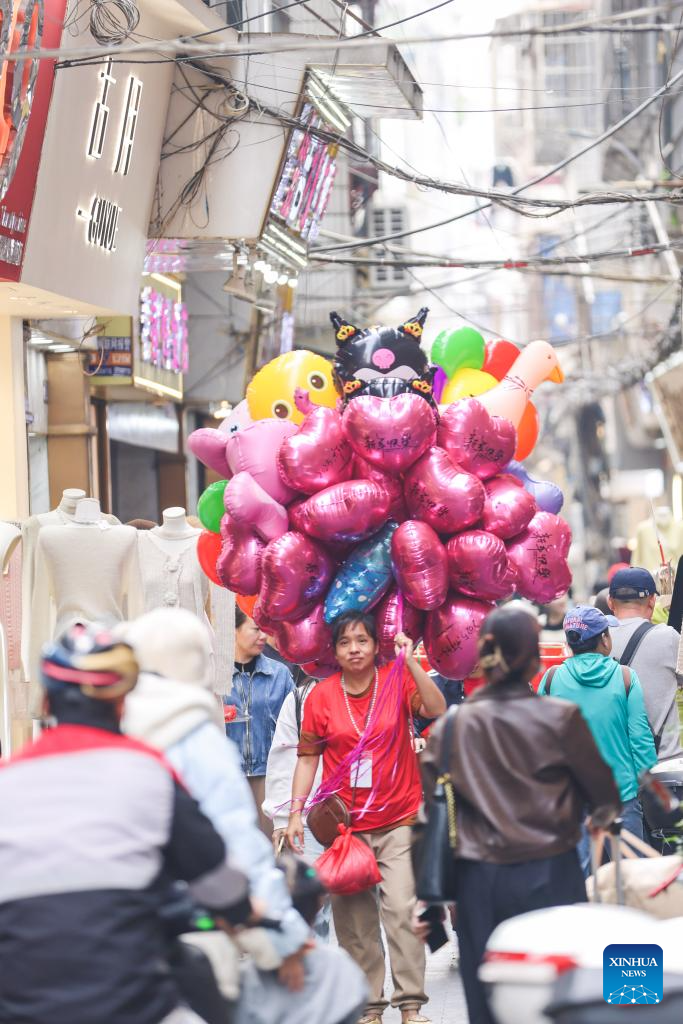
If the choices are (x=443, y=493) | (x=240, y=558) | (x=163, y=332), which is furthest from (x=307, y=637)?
(x=163, y=332)

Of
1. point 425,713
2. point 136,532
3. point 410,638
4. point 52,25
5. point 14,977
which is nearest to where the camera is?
point 14,977

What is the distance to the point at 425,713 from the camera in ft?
24.6

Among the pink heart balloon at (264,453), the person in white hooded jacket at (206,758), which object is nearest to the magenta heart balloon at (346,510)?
the pink heart balloon at (264,453)

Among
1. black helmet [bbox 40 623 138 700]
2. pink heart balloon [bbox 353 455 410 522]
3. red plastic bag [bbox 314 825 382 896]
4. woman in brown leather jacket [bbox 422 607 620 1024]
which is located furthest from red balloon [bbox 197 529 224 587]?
black helmet [bbox 40 623 138 700]

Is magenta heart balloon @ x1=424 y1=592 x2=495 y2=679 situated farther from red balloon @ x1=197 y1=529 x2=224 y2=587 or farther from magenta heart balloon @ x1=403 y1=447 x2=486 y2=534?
red balloon @ x1=197 y1=529 x2=224 y2=587

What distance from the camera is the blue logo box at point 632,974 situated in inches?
181

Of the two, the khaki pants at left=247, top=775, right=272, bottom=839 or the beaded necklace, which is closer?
the beaded necklace

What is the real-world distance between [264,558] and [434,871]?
110 inches

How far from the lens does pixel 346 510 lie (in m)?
7.70

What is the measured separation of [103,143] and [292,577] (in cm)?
615

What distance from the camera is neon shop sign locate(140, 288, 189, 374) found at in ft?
55.8

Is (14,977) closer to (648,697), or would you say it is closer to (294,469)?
(294,469)

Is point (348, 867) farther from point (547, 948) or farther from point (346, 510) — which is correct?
point (547, 948)

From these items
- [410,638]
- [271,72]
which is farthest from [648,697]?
[271,72]
